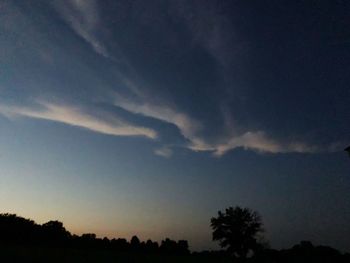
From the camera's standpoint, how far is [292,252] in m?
85.7

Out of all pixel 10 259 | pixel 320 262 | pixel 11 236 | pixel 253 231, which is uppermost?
pixel 253 231

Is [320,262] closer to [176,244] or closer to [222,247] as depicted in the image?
[222,247]

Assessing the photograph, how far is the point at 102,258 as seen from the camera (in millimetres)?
35000

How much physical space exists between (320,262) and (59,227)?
66.8 metres

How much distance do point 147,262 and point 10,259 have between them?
1357cm

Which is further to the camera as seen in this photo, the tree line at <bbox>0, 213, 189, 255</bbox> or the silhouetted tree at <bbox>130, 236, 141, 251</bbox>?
the silhouetted tree at <bbox>130, 236, 141, 251</bbox>

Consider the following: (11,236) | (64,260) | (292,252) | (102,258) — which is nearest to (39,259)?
(64,260)

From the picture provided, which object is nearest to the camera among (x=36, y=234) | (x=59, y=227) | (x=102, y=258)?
(x=102, y=258)

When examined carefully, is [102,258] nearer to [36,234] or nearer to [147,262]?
[147,262]

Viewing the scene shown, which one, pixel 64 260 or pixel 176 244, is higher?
pixel 176 244

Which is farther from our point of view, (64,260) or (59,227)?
(59,227)

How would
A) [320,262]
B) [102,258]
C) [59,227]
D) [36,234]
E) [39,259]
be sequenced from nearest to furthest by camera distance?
[39,259]
[102,258]
[320,262]
[36,234]
[59,227]

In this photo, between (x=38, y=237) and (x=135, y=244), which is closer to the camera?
(x=38, y=237)

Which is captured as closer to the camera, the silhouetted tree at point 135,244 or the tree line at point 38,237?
the tree line at point 38,237
